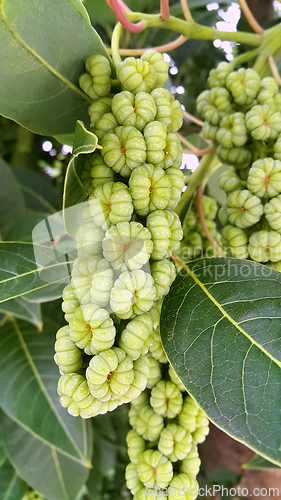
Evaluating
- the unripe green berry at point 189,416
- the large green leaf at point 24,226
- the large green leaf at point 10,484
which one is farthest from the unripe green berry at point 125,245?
the large green leaf at point 10,484

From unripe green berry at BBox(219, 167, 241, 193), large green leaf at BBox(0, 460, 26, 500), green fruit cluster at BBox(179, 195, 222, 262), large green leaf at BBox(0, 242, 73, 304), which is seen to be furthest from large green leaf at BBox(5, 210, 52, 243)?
large green leaf at BBox(0, 460, 26, 500)

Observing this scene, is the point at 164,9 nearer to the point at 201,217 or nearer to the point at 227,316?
the point at 201,217

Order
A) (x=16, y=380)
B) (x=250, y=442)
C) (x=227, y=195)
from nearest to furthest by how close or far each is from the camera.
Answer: (x=250, y=442)
(x=227, y=195)
(x=16, y=380)

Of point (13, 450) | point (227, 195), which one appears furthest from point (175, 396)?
point (13, 450)

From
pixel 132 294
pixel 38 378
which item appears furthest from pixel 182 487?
pixel 38 378

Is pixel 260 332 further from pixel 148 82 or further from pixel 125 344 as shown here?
pixel 148 82

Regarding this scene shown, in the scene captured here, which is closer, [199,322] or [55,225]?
[199,322]

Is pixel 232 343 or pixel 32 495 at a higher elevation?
pixel 232 343
